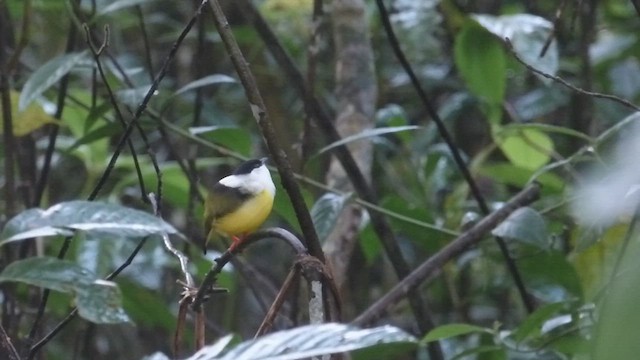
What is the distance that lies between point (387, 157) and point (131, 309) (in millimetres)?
828

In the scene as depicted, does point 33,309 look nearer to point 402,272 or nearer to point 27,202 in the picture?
point 27,202

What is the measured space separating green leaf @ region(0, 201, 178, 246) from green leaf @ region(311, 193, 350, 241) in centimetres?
47

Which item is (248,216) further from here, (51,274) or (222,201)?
(51,274)

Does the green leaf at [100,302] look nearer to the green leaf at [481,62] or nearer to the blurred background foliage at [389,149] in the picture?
the blurred background foliage at [389,149]

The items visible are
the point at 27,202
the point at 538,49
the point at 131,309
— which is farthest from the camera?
the point at 131,309

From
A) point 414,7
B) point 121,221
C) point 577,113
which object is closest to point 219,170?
point 414,7

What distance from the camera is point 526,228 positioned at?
121 cm

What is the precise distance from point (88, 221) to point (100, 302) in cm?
10

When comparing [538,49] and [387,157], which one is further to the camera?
[387,157]

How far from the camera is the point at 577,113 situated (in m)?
2.02

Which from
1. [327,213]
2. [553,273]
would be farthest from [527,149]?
[327,213]

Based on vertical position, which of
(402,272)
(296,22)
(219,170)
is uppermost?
(296,22)

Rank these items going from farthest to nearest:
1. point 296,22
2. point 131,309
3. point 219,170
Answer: point 219,170
point 296,22
point 131,309

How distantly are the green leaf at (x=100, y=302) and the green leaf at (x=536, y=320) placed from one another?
1.85 feet
